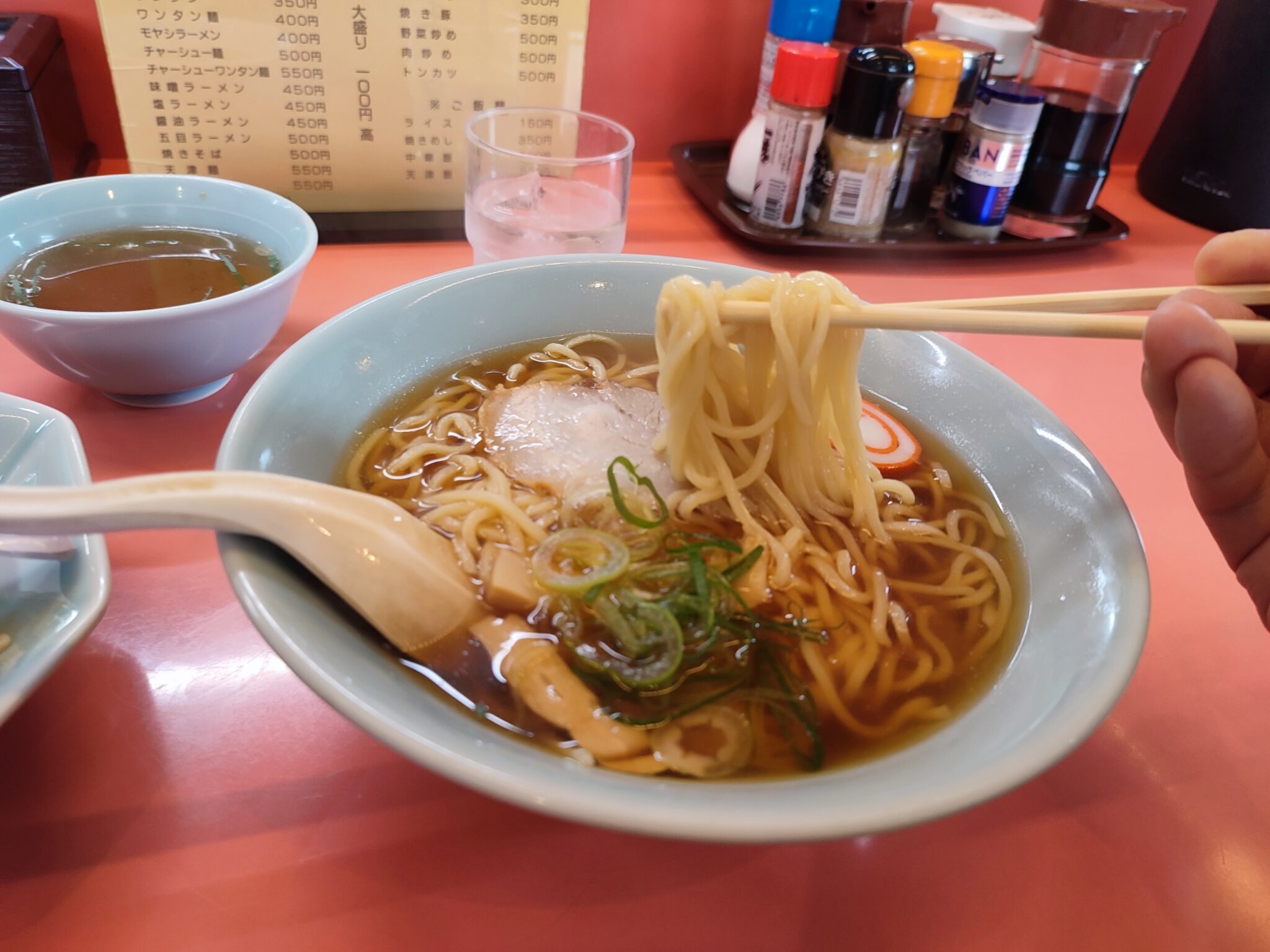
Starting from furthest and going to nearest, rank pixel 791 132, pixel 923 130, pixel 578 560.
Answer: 1. pixel 923 130
2. pixel 791 132
3. pixel 578 560

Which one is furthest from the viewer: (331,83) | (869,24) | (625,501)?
(869,24)

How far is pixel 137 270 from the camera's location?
1.43 meters

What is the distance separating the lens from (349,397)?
1244 millimetres

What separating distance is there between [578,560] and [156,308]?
0.80m

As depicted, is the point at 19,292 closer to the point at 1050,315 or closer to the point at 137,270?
the point at 137,270

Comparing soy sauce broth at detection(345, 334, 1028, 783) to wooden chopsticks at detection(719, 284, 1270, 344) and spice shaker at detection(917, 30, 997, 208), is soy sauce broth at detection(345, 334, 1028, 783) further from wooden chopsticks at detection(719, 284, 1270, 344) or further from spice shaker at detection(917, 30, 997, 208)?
spice shaker at detection(917, 30, 997, 208)

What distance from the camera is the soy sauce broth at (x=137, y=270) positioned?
133 centimetres

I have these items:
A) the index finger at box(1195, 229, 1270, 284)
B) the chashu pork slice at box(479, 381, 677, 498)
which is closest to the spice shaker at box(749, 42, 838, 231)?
the chashu pork slice at box(479, 381, 677, 498)

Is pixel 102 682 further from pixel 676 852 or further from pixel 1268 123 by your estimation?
pixel 1268 123

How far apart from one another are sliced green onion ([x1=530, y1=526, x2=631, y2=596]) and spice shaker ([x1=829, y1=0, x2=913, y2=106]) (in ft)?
5.66

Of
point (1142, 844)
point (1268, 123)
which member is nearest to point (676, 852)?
point (1142, 844)

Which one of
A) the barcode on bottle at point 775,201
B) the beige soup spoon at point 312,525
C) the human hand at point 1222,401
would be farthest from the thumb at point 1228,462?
the barcode on bottle at point 775,201

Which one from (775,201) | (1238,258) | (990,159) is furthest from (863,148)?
(1238,258)

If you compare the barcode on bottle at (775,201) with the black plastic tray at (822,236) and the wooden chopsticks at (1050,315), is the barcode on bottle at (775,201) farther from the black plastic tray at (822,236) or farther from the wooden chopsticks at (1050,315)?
the wooden chopsticks at (1050,315)
